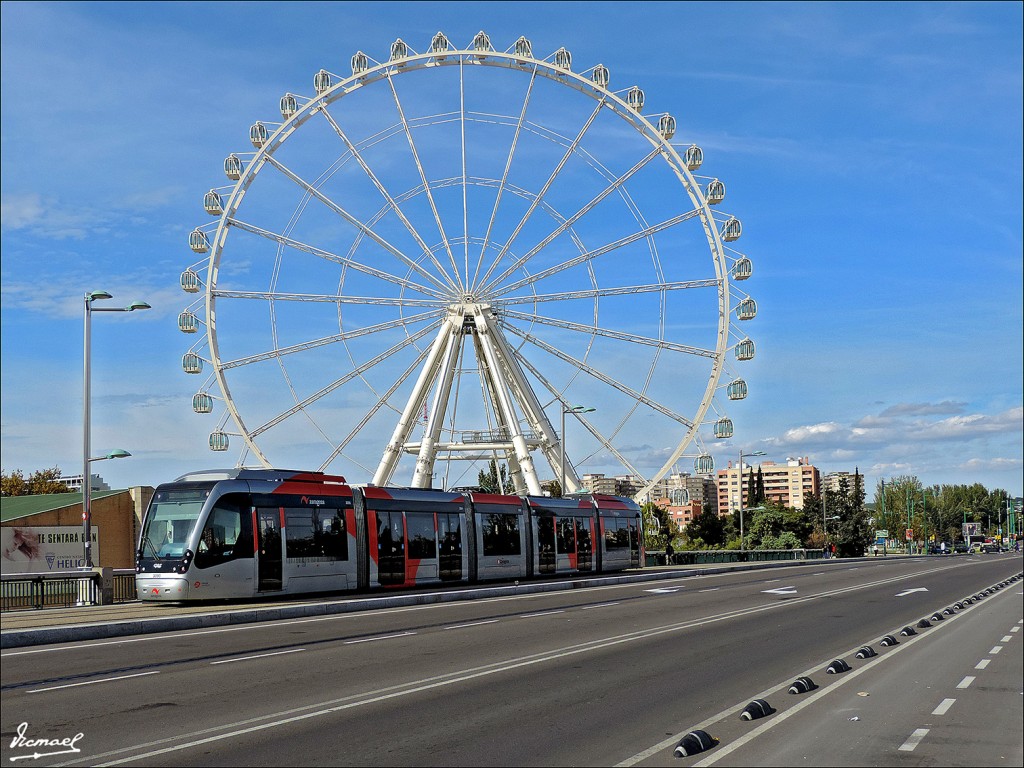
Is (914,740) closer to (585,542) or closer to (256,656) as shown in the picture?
(256,656)

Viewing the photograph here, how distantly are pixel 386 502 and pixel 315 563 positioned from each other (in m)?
3.33

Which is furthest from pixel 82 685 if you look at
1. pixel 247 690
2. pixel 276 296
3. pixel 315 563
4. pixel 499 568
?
pixel 276 296

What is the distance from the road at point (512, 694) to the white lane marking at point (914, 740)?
0.13ft

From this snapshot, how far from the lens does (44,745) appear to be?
30.2ft

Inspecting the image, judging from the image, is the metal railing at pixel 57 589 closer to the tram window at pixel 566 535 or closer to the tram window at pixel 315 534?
the tram window at pixel 315 534

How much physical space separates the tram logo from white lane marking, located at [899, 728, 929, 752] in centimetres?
717

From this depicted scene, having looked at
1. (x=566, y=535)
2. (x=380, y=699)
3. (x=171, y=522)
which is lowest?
(x=380, y=699)

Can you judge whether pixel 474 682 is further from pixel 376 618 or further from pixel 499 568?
pixel 499 568

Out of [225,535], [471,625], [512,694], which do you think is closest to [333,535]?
[225,535]

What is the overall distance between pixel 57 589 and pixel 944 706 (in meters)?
21.3

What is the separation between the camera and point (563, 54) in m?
47.7

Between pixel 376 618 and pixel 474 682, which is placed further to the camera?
pixel 376 618

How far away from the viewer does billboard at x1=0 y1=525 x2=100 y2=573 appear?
36.7 m

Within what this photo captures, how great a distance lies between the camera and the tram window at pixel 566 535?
40219 millimetres
